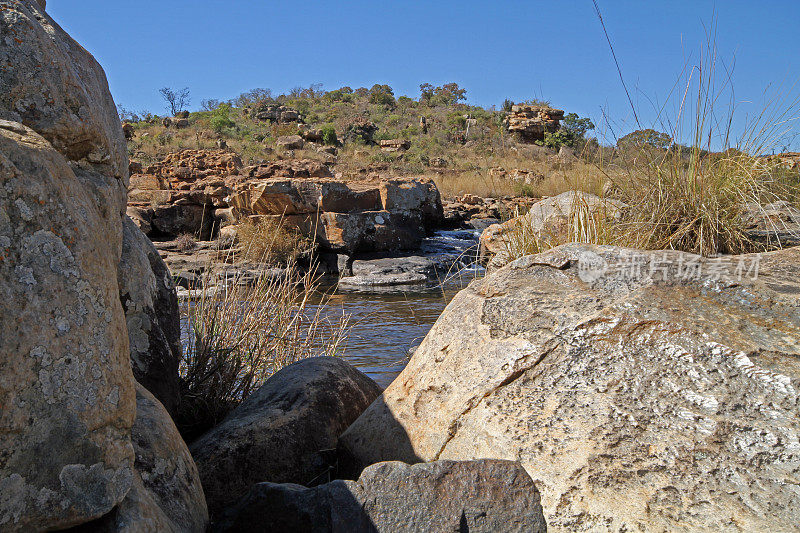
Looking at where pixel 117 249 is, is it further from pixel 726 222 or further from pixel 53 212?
pixel 726 222

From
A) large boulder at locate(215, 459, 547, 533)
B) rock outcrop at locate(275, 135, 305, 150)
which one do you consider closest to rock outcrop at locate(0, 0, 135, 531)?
large boulder at locate(215, 459, 547, 533)

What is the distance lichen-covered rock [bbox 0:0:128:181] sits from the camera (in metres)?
1.78

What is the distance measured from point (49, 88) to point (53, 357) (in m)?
0.91

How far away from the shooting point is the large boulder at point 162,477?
1.70 meters

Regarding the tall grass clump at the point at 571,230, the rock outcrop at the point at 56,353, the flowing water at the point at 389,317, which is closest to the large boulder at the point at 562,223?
the tall grass clump at the point at 571,230

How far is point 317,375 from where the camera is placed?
341cm

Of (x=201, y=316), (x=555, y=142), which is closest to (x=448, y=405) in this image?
(x=201, y=316)

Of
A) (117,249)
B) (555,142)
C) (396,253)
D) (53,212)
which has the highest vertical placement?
(555,142)

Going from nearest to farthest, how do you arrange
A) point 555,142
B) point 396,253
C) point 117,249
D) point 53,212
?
point 53,212, point 117,249, point 396,253, point 555,142

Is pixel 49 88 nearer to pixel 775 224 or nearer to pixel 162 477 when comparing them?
pixel 162 477

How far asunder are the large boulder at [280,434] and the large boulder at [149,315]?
32cm

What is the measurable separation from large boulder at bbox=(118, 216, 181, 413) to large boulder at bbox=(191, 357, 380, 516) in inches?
12.7

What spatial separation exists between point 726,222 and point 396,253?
11360 millimetres

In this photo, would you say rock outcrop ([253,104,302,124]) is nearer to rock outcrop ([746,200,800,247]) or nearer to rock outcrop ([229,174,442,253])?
rock outcrop ([229,174,442,253])
